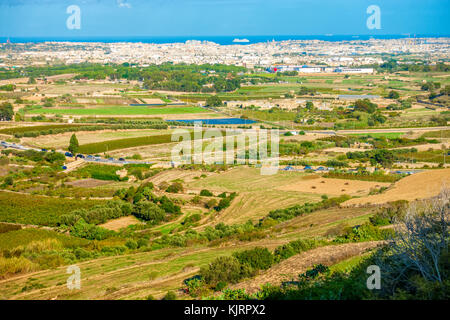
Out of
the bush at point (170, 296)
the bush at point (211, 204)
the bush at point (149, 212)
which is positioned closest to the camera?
the bush at point (170, 296)

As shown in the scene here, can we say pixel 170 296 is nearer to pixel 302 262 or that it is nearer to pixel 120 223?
pixel 302 262

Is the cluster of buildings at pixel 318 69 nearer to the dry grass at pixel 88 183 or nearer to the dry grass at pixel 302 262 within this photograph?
the dry grass at pixel 88 183

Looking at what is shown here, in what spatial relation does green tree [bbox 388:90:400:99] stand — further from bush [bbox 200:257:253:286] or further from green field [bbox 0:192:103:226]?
bush [bbox 200:257:253:286]

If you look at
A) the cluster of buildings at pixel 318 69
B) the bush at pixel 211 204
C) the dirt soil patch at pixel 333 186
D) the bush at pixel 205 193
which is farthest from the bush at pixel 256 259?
the cluster of buildings at pixel 318 69

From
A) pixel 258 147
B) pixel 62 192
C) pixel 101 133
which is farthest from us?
pixel 101 133

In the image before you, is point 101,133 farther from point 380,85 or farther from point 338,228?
point 380,85

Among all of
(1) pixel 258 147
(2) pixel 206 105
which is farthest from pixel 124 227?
(2) pixel 206 105
